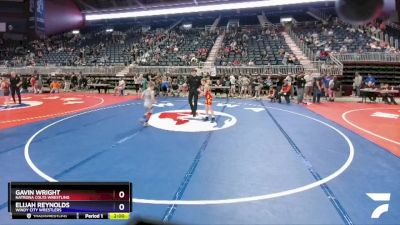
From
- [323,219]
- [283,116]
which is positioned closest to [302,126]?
[283,116]

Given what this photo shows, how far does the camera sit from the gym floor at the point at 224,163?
13.6 ft

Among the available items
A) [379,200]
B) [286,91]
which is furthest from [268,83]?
[379,200]

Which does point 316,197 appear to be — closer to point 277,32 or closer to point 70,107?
point 70,107

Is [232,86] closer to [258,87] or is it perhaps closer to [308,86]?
[258,87]

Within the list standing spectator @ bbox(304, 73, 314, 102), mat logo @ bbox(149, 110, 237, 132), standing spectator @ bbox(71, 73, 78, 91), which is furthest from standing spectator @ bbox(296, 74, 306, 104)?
standing spectator @ bbox(71, 73, 78, 91)

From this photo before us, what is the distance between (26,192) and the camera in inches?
94.4

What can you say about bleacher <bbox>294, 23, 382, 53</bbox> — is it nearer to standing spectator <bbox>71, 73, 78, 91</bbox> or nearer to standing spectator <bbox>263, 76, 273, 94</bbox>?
standing spectator <bbox>263, 76, 273, 94</bbox>

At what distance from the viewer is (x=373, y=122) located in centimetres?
1069

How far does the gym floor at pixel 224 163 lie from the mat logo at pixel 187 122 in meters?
0.03
